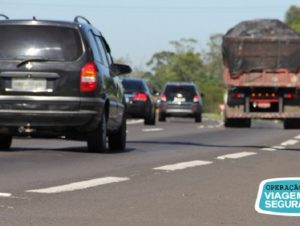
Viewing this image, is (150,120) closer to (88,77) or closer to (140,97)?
(140,97)

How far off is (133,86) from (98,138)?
64.4ft

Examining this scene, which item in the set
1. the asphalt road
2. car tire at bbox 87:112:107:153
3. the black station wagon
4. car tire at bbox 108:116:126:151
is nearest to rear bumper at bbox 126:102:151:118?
car tire at bbox 108:116:126:151

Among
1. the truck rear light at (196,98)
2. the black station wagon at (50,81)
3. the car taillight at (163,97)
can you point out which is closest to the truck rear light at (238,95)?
the truck rear light at (196,98)

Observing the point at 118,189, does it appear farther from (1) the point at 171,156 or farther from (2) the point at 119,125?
(2) the point at 119,125

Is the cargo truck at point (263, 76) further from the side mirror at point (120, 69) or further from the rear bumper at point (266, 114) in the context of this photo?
the side mirror at point (120, 69)

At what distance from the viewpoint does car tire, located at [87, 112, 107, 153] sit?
14141mm

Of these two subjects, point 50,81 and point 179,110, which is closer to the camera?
point 50,81

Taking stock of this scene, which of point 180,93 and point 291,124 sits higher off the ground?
point 180,93

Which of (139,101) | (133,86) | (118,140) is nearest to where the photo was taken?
(118,140)

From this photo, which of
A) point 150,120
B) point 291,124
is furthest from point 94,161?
point 150,120

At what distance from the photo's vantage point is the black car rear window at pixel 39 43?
13.8 m

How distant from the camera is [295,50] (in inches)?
1271

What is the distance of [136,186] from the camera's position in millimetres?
9789

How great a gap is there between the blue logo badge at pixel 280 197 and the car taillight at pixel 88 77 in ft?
26.1
